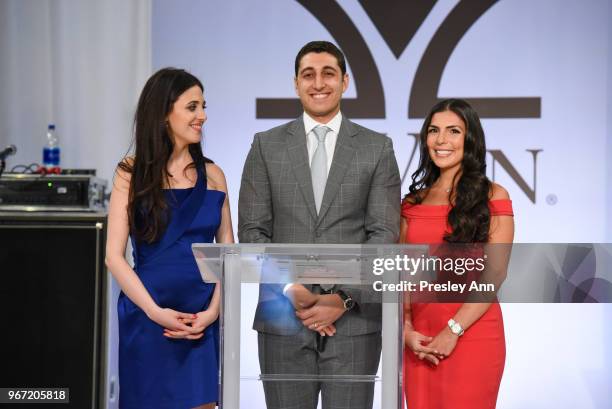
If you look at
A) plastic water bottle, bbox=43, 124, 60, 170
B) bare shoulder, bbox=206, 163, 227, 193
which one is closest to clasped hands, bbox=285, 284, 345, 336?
bare shoulder, bbox=206, 163, 227, 193

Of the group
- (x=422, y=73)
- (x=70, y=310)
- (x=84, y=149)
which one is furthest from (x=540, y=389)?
(x=84, y=149)

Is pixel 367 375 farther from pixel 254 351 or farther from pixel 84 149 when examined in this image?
pixel 84 149

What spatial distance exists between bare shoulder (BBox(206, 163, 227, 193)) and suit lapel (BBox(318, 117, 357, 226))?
423 millimetres

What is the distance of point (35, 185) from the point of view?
491 centimetres

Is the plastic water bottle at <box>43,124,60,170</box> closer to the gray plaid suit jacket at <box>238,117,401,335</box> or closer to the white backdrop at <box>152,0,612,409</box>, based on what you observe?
the white backdrop at <box>152,0,612,409</box>

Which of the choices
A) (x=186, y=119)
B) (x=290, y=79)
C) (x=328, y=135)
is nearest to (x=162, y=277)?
(x=186, y=119)

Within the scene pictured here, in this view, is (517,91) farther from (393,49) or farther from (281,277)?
(281,277)

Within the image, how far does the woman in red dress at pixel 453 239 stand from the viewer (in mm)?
3078

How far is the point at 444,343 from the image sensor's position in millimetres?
3098

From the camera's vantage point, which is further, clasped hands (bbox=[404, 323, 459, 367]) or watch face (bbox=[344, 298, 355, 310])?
clasped hands (bbox=[404, 323, 459, 367])

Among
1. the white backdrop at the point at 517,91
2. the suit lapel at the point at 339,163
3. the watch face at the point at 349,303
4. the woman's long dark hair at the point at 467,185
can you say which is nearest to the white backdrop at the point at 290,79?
the white backdrop at the point at 517,91

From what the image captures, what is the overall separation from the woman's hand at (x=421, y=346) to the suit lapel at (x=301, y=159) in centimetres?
54

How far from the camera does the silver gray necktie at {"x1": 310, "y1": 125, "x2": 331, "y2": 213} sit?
125 inches

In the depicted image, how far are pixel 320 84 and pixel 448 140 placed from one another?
55 centimetres
